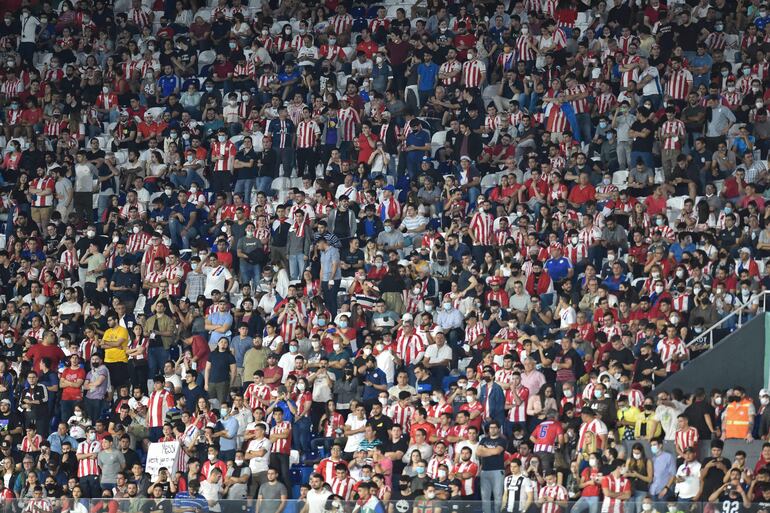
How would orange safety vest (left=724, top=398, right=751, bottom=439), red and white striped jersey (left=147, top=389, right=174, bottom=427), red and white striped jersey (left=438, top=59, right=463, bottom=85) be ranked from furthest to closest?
1. red and white striped jersey (left=438, top=59, right=463, bottom=85)
2. red and white striped jersey (left=147, top=389, right=174, bottom=427)
3. orange safety vest (left=724, top=398, right=751, bottom=439)

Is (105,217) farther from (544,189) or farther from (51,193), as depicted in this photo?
(544,189)

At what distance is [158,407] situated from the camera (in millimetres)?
24484

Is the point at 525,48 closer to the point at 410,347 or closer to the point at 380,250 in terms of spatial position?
the point at 380,250

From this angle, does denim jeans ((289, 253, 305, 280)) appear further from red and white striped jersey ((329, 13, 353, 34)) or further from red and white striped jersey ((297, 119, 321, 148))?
red and white striped jersey ((329, 13, 353, 34))

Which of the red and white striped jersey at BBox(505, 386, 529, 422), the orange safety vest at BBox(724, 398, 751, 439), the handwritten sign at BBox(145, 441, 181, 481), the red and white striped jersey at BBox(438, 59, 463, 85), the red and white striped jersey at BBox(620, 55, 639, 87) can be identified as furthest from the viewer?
the red and white striped jersey at BBox(438, 59, 463, 85)

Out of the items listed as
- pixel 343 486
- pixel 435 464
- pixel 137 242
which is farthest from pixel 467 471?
pixel 137 242

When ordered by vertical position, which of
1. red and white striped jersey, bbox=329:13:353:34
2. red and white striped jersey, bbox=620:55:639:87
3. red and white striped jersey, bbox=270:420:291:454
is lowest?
red and white striped jersey, bbox=270:420:291:454

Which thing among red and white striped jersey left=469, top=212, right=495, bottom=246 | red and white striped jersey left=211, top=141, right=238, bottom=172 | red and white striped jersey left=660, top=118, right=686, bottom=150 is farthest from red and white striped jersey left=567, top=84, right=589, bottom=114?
red and white striped jersey left=211, top=141, right=238, bottom=172

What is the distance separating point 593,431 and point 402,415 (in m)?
2.79

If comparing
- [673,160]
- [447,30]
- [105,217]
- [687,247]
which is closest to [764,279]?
[687,247]

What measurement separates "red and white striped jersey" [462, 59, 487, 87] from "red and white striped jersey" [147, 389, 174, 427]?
8920 millimetres

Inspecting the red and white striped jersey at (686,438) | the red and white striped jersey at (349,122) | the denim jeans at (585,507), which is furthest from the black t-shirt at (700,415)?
the red and white striped jersey at (349,122)

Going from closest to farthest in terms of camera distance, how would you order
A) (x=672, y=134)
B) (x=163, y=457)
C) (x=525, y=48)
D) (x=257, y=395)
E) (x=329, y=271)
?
(x=163, y=457)
(x=257, y=395)
(x=329, y=271)
(x=672, y=134)
(x=525, y=48)

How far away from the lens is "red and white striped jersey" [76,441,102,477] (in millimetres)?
23781
